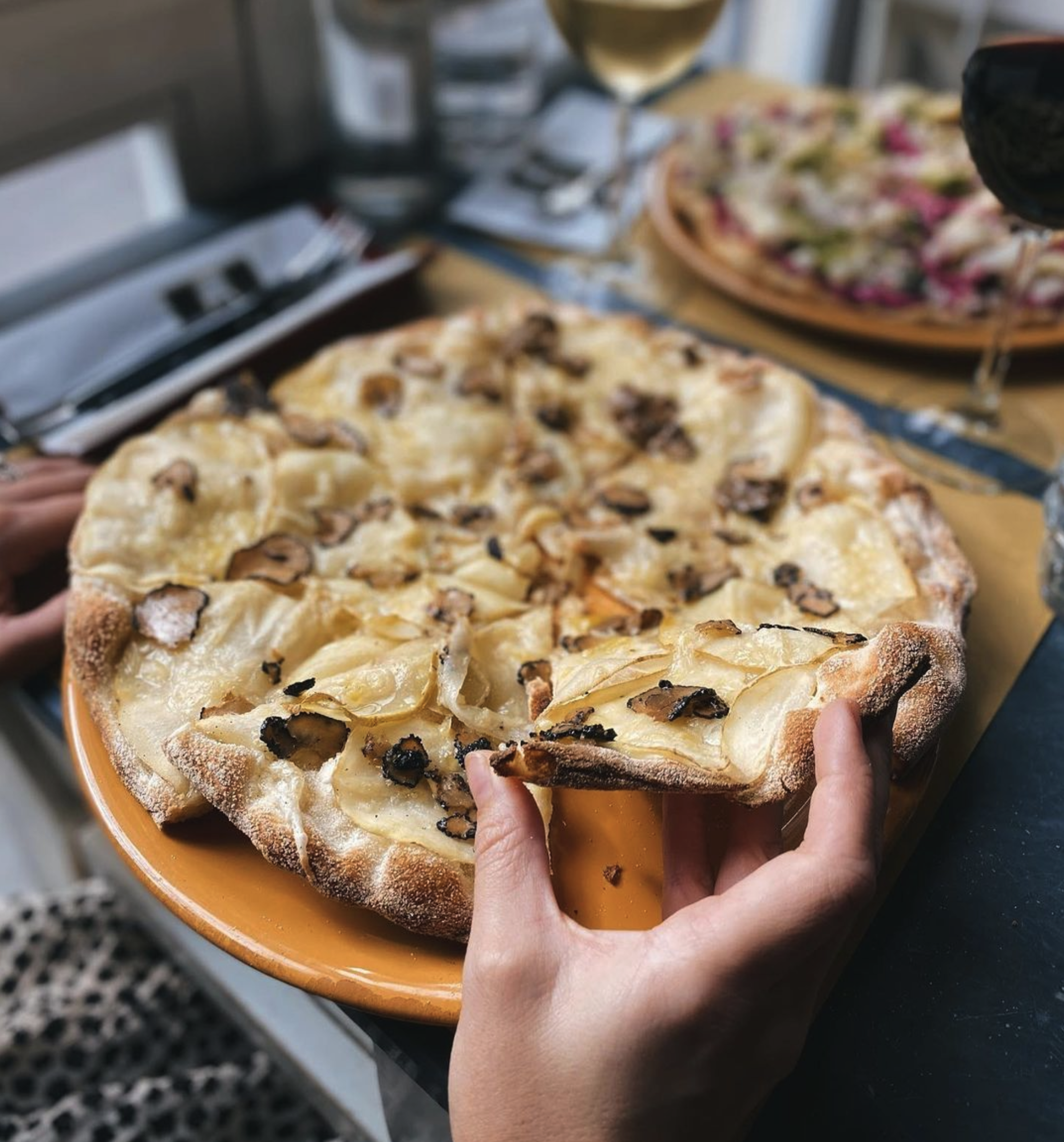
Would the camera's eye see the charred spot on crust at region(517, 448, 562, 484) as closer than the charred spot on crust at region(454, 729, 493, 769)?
No

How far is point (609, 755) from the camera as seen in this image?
0.79 metres

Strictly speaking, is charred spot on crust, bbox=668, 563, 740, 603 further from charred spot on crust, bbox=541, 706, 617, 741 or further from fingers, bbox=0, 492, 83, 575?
fingers, bbox=0, 492, 83, 575

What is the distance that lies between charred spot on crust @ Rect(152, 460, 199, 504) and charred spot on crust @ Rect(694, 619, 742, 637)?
1.81 ft

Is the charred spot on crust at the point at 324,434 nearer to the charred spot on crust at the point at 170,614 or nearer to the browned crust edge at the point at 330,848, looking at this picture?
the charred spot on crust at the point at 170,614

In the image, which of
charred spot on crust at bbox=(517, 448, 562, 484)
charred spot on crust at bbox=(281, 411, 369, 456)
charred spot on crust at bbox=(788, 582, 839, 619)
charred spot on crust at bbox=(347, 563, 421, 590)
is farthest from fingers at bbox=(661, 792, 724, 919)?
charred spot on crust at bbox=(281, 411, 369, 456)

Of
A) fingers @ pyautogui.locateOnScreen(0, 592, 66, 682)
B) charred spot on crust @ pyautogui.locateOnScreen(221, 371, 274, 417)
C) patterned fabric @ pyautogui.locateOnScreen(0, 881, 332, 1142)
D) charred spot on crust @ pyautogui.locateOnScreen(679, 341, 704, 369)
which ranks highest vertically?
charred spot on crust @ pyautogui.locateOnScreen(221, 371, 274, 417)

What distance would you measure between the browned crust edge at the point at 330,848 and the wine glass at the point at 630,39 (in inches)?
44.2

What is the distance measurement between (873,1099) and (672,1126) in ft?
0.79

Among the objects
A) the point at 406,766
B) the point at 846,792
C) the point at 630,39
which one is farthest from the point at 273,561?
the point at 630,39

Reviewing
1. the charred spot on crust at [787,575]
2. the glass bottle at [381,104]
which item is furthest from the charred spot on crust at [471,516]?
the glass bottle at [381,104]

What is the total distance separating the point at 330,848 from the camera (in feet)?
2.82

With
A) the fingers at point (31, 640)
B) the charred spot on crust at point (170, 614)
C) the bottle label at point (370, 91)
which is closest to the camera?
the charred spot on crust at point (170, 614)

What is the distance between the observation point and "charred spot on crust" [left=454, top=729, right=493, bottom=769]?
92 centimetres

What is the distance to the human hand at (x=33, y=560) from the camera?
1.11 metres
